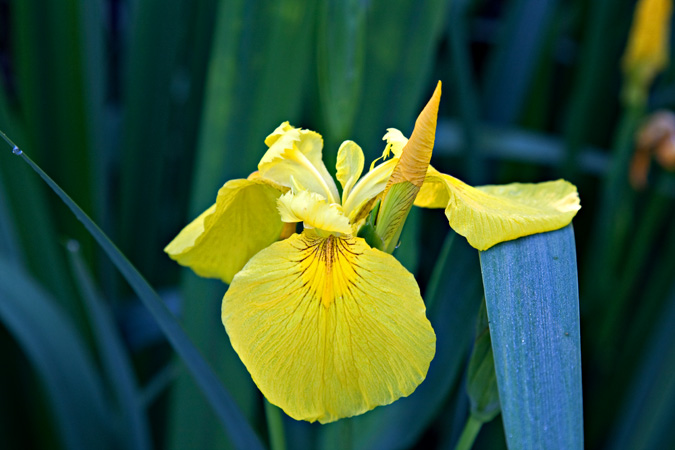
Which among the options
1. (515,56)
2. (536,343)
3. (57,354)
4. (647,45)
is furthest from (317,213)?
(647,45)

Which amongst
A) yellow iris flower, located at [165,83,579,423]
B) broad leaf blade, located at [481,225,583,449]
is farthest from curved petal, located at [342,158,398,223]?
broad leaf blade, located at [481,225,583,449]

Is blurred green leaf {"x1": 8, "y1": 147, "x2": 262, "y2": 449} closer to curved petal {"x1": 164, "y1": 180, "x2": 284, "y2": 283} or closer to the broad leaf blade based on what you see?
curved petal {"x1": 164, "y1": 180, "x2": 284, "y2": 283}

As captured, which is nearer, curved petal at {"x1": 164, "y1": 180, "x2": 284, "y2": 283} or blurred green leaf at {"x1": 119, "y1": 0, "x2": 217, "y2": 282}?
curved petal at {"x1": 164, "y1": 180, "x2": 284, "y2": 283}

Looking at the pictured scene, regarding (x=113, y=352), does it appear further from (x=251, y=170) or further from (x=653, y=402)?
(x=653, y=402)

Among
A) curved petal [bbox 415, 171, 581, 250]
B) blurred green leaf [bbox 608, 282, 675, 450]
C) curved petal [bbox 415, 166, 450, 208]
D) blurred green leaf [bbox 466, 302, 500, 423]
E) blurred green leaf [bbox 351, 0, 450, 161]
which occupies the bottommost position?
blurred green leaf [bbox 608, 282, 675, 450]

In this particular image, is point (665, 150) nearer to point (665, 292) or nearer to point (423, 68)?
point (665, 292)
